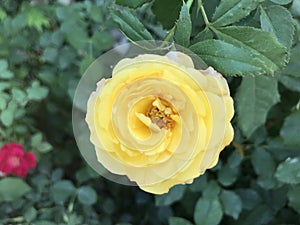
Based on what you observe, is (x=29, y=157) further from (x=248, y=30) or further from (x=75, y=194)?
(x=248, y=30)

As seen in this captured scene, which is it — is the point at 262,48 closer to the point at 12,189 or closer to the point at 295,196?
the point at 295,196

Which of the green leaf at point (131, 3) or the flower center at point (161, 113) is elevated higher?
the green leaf at point (131, 3)

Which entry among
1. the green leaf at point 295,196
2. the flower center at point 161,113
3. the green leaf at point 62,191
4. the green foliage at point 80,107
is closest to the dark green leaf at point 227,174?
the green foliage at point 80,107

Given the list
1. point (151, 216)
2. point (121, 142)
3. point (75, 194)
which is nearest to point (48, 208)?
point (75, 194)

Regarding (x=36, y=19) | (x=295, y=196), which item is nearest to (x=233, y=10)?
(x=295, y=196)

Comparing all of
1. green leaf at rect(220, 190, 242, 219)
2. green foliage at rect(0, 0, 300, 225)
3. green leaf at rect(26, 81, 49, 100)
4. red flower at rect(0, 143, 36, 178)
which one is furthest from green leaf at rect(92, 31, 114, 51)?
green leaf at rect(220, 190, 242, 219)

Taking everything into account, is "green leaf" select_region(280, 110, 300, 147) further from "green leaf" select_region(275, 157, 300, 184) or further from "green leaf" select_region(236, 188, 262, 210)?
"green leaf" select_region(236, 188, 262, 210)

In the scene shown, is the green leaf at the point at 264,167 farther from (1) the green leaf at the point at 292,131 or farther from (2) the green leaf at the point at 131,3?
(2) the green leaf at the point at 131,3
